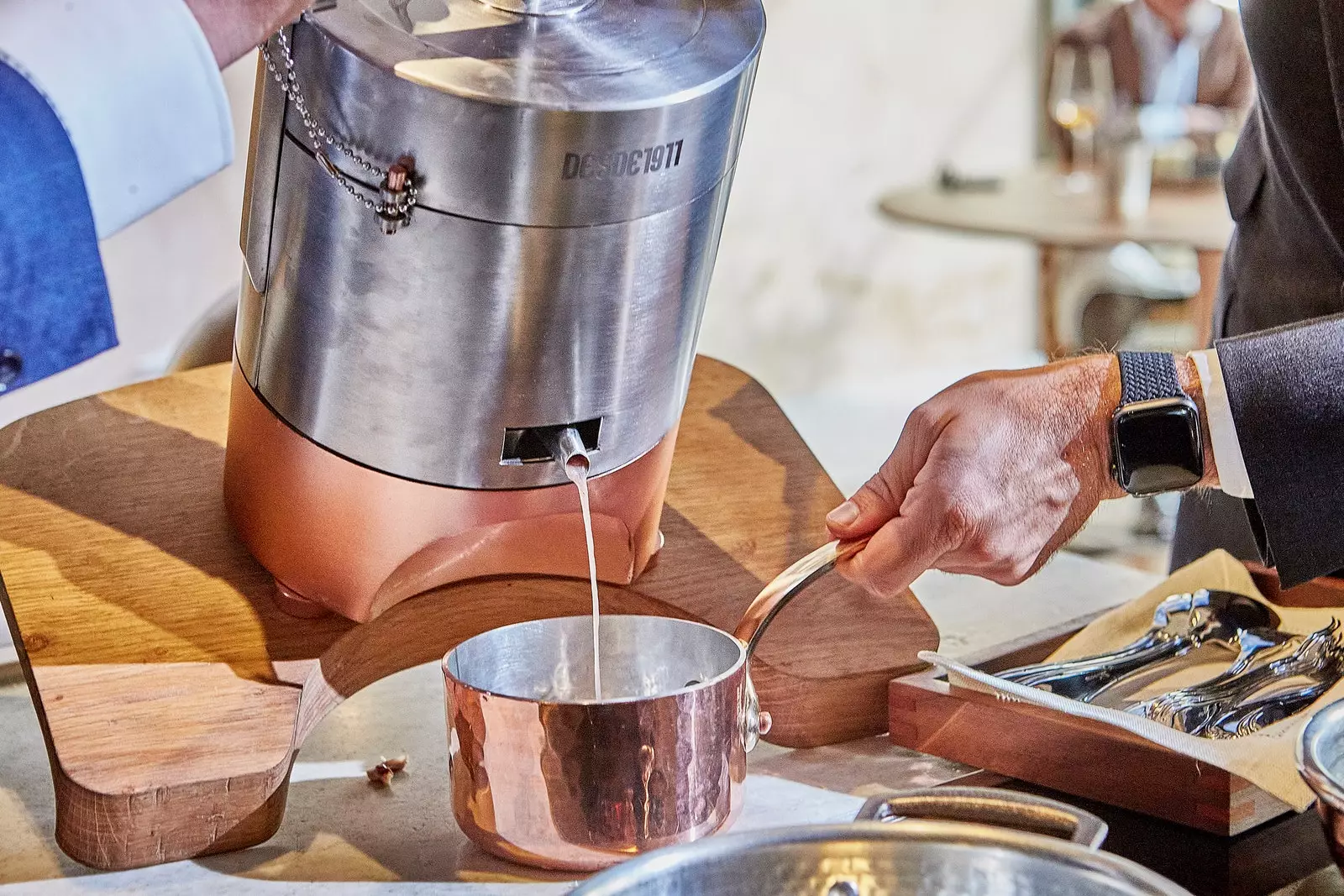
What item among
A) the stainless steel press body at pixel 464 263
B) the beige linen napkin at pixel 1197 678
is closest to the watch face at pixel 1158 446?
the beige linen napkin at pixel 1197 678

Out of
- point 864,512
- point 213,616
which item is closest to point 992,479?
point 864,512

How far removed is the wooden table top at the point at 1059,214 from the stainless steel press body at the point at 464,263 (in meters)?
1.99

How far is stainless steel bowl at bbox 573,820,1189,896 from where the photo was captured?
0.49 metres

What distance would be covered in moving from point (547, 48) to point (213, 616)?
1.19ft

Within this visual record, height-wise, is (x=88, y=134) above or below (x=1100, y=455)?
above

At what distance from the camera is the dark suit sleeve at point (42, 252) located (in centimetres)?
58

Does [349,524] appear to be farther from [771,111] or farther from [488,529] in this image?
[771,111]

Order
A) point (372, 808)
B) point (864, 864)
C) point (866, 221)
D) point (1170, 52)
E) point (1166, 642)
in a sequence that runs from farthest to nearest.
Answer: point (866, 221)
point (1170, 52)
point (1166, 642)
point (372, 808)
point (864, 864)

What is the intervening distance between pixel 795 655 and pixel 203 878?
1.14 feet

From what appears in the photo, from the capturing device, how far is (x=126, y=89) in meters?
0.61

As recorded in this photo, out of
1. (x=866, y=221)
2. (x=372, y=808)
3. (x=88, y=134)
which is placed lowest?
(x=866, y=221)

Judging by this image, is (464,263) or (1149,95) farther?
(1149,95)

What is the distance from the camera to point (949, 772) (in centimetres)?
76

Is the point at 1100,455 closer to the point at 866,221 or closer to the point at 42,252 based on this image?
the point at 42,252
